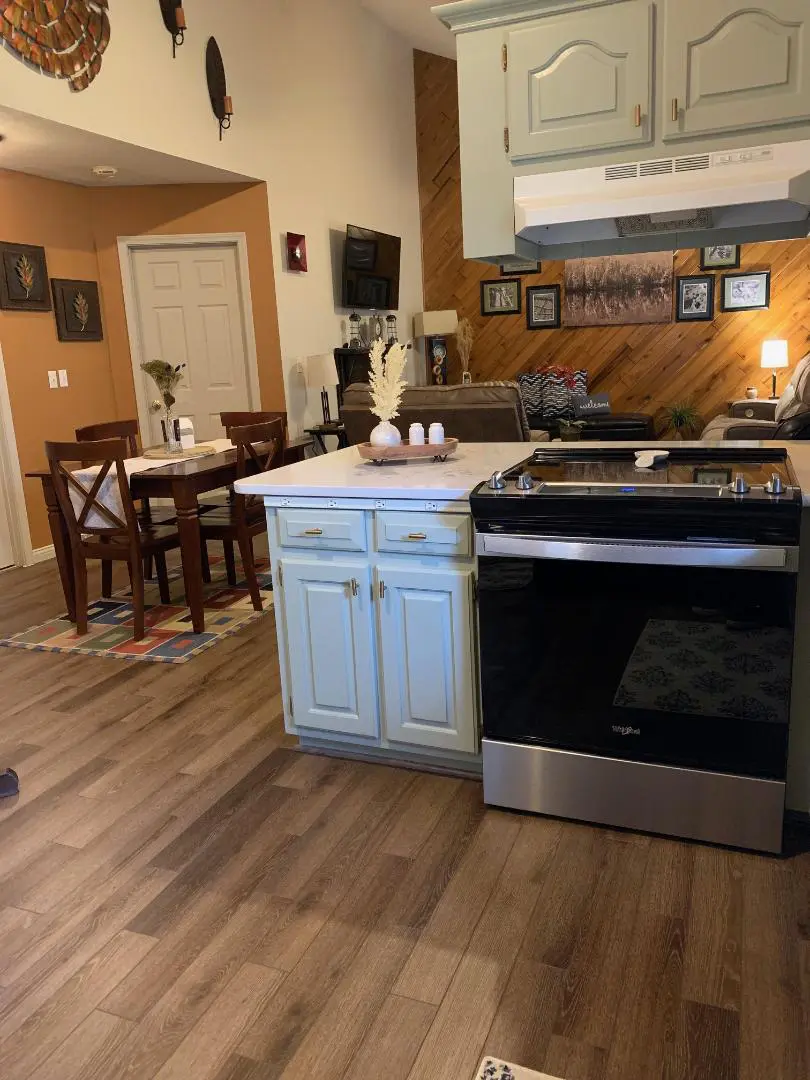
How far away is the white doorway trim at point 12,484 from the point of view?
533cm

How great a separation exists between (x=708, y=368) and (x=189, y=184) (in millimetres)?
4878

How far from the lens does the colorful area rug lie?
3.80 meters

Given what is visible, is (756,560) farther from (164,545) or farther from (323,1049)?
(164,545)

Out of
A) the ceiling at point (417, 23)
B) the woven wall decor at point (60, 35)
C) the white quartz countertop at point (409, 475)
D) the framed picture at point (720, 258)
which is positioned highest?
the ceiling at point (417, 23)

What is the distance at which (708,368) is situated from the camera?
7828 mm

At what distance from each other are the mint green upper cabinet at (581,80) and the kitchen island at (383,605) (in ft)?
3.15

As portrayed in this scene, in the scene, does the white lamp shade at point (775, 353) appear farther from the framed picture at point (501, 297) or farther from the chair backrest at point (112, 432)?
the chair backrest at point (112, 432)

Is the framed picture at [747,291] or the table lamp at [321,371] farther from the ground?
the framed picture at [747,291]

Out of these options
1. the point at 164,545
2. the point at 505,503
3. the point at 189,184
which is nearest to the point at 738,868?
the point at 505,503

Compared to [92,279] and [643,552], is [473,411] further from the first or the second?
[92,279]

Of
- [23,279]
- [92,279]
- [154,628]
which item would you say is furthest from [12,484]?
[154,628]

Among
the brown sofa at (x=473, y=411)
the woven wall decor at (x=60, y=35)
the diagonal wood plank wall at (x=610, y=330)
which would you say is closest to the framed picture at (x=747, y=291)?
the diagonal wood plank wall at (x=610, y=330)

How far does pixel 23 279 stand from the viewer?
542 centimetres

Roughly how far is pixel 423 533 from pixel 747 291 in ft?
21.3
